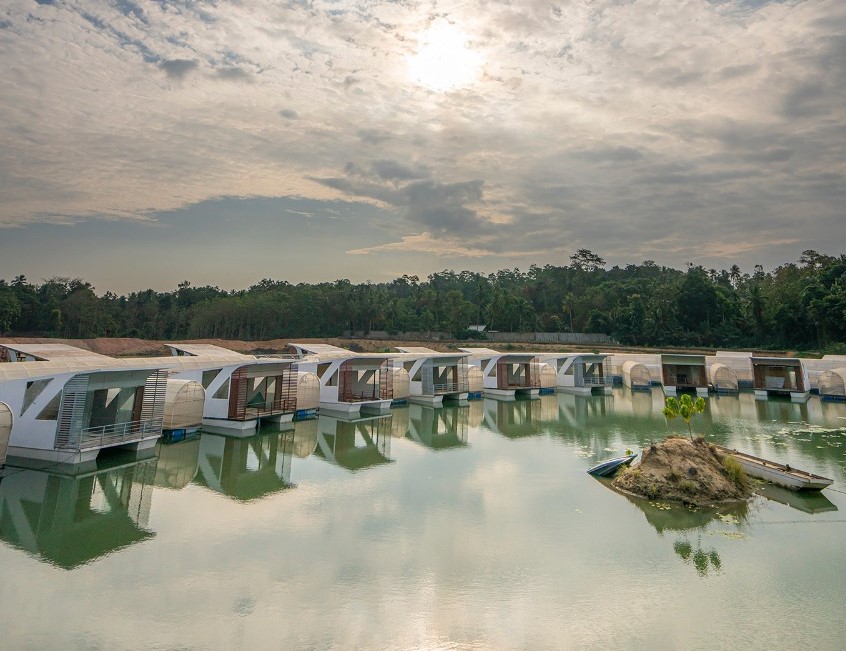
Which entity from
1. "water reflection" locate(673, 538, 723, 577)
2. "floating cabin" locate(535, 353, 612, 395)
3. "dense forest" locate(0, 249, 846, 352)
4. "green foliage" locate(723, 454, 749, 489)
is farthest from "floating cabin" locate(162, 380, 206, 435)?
"dense forest" locate(0, 249, 846, 352)

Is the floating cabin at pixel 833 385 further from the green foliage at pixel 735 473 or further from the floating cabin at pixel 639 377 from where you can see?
the green foliage at pixel 735 473

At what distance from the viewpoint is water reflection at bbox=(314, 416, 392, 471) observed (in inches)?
856

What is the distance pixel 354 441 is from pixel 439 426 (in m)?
6.44

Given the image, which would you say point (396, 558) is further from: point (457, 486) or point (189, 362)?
point (189, 362)

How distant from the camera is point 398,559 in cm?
1212

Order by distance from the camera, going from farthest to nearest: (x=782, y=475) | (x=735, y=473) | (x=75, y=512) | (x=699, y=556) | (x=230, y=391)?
(x=230, y=391)
(x=782, y=475)
(x=735, y=473)
(x=75, y=512)
(x=699, y=556)

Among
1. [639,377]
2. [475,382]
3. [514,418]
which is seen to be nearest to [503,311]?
[639,377]

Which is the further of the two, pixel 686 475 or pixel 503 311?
pixel 503 311

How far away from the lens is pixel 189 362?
88.1 ft

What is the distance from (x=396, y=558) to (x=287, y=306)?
3048 inches

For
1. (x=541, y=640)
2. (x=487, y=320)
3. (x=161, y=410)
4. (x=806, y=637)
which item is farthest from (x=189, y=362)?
(x=487, y=320)

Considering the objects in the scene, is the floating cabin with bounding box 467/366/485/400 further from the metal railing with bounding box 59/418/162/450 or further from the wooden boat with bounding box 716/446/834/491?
the metal railing with bounding box 59/418/162/450

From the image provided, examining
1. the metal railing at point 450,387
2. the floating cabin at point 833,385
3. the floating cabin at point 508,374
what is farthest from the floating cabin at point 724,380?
the metal railing at point 450,387

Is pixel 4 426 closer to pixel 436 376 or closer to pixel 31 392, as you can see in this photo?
pixel 31 392
